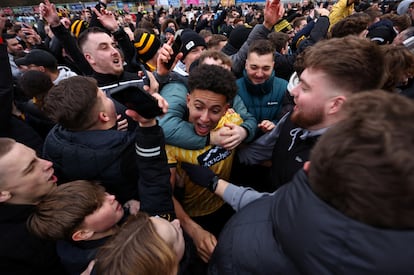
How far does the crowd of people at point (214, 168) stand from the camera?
633 millimetres

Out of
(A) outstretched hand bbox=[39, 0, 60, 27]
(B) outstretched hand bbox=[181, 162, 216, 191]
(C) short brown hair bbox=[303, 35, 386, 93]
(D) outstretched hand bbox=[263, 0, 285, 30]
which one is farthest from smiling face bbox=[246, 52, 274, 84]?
(A) outstretched hand bbox=[39, 0, 60, 27]

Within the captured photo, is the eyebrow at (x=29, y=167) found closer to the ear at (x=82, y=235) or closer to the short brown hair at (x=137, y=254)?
the ear at (x=82, y=235)

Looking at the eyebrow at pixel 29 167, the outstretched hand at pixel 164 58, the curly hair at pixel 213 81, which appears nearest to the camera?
the eyebrow at pixel 29 167

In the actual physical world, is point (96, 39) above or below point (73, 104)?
above

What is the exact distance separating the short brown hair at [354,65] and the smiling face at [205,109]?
0.69 metres

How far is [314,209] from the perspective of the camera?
0.69 meters

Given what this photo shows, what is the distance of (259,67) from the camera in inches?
95.7

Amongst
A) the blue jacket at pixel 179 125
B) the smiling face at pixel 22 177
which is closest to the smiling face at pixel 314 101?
the blue jacket at pixel 179 125

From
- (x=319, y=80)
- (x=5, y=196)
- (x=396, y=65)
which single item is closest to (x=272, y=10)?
(x=396, y=65)

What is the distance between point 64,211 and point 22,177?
34cm

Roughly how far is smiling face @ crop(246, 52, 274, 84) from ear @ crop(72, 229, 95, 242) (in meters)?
1.97

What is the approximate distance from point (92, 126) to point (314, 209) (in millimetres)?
A: 1525

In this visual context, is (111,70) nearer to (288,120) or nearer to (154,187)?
(154,187)

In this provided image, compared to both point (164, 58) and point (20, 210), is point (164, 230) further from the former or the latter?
point (164, 58)
